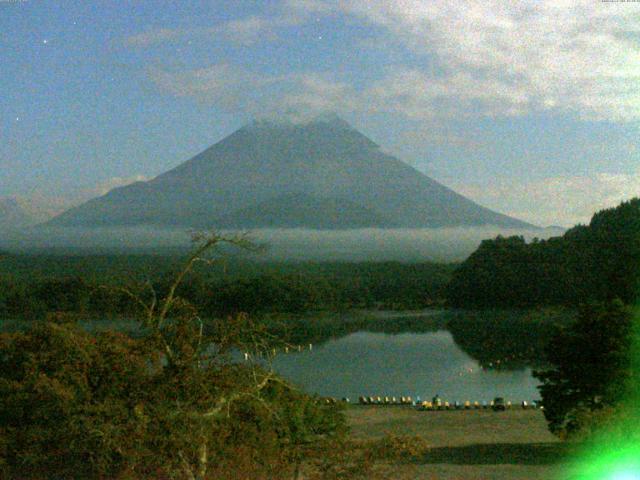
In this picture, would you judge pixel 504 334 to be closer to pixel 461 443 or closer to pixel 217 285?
pixel 217 285

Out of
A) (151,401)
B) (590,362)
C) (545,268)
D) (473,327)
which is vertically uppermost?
(151,401)

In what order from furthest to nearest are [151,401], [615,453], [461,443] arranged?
[461,443]
[615,453]
[151,401]

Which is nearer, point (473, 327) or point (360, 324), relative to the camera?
point (473, 327)

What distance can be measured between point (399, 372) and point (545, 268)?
913 inches

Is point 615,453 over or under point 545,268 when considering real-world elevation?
under

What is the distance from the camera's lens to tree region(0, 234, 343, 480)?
552 centimetres

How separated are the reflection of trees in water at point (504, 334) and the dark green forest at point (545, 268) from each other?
1.32 m

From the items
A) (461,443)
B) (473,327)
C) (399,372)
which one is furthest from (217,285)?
(473,327)

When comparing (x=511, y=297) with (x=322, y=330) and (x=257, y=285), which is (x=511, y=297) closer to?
(x=322, y=330)

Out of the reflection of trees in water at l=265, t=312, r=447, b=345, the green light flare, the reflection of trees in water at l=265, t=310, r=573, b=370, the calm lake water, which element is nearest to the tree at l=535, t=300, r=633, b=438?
the green light flare

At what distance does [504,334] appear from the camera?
42.8 m

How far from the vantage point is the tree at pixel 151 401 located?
5.52 meters

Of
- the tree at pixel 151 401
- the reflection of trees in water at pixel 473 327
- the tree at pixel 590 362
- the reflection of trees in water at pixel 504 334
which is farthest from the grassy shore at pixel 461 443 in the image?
the reflection of trees in water at pixel 473 327

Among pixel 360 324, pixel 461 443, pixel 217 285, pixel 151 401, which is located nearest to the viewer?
pixel 151 401
